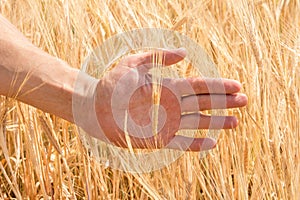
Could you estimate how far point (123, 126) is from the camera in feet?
4.54

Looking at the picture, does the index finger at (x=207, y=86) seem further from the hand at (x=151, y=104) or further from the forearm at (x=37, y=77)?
the forearm at (x=37, y=77)

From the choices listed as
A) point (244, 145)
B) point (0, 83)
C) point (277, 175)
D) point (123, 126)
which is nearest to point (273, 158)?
point (277, 175)

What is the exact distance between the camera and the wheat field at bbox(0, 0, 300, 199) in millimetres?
1341

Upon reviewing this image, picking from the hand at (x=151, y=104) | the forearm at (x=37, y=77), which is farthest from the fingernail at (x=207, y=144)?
the forearm at (x=37, y=77)

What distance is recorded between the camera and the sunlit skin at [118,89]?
1.36 m

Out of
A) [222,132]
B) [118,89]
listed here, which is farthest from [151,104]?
[222,132]

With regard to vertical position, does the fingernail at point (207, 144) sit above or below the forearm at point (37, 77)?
below

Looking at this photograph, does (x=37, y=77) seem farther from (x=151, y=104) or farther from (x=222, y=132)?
(x=222, y=132)

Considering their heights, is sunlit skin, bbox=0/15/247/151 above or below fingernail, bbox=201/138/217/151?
above

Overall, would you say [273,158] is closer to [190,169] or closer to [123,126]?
[190,169]

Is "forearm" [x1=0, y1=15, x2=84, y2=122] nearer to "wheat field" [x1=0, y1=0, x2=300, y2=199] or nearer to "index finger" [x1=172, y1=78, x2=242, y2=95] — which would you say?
"wheat field" [x1=0, y1=0, x2=300, y2=199]

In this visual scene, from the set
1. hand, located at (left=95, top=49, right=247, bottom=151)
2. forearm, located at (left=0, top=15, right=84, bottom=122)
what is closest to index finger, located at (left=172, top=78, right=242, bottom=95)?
hand, located at (left=95, top=49, right=247, bottom=151)

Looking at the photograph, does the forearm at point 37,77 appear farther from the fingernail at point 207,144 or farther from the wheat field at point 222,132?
the fingernail at point 207,144

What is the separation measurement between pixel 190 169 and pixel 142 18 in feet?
1.54
